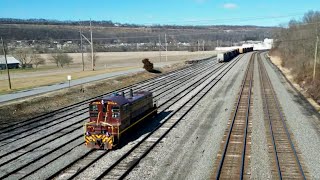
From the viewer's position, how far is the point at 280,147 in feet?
65.4

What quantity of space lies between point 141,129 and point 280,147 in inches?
379

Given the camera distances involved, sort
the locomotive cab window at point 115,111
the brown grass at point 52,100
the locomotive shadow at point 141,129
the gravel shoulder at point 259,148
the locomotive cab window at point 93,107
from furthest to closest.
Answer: the brown grass at point 52,100, the locomotive shadow at point 141,129, the locomotive cab window at point 93,107, the locomotive cab window at point 115,111, the gravel shoulder at point 259,148

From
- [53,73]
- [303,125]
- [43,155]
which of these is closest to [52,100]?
[43,155]

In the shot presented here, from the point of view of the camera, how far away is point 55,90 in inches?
1599

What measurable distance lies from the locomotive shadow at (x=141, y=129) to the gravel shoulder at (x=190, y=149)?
75.0 inches

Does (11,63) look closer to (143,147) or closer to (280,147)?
(143,147)

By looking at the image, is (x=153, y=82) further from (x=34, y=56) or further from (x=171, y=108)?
(x=34, y=56)

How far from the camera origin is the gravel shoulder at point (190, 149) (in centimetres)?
1623

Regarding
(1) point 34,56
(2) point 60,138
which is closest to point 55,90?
(2) point 60,138

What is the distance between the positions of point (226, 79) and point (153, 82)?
462 inches

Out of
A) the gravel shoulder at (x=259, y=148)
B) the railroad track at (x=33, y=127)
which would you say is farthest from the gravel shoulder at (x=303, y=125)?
the railroad track at (x=33, y=127)

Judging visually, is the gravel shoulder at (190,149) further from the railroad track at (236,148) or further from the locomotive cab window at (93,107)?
the locomotive cab window at (93,107)

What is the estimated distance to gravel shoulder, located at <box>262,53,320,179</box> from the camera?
17.8 metres

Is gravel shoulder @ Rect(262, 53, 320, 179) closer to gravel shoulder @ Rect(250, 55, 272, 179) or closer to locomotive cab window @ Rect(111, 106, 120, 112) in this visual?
gravel shoulder @ Rect(250, 55, 272, 179)
